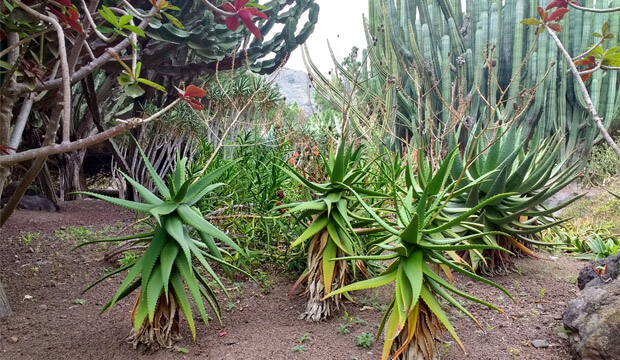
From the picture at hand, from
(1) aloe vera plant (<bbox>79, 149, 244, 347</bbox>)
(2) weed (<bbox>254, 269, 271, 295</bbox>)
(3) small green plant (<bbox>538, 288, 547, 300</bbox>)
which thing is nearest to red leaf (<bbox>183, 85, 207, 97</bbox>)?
(1) aloe vera plant (<bbox>79, 149, 244, 347</bbox>)

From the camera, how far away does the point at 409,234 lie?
1.90 metres

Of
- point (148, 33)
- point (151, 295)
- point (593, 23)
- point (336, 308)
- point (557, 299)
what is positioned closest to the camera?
point (151, 295)

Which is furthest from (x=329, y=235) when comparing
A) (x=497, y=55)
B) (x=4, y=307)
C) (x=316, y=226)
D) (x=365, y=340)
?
(x=497, y=55)

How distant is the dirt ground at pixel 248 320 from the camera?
2420 mm

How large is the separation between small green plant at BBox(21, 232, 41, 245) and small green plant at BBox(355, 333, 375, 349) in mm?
3459

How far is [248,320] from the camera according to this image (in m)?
2.89

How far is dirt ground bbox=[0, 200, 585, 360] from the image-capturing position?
7.94ft

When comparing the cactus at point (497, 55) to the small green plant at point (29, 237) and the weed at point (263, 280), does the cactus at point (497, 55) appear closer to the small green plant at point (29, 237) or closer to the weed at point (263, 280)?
the weed at point (263, 280)

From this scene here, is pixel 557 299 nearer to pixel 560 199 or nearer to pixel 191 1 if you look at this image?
pixel 191 1

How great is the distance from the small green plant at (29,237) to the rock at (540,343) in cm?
430

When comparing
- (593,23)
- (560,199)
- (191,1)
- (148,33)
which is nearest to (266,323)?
(148,33)

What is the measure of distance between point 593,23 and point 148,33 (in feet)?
29.0

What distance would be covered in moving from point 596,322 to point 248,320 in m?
1.91

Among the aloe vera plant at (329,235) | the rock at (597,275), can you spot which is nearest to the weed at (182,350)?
the aloe vera plant at (329,235)
